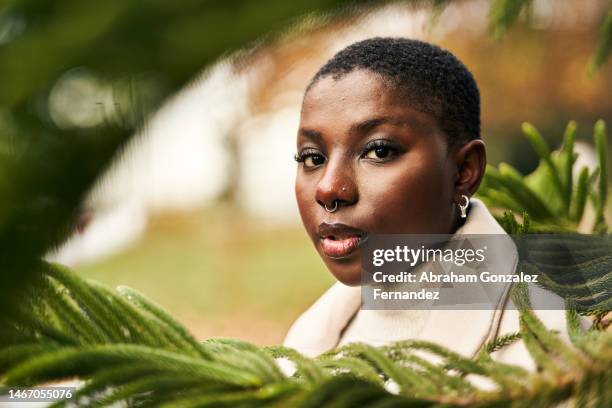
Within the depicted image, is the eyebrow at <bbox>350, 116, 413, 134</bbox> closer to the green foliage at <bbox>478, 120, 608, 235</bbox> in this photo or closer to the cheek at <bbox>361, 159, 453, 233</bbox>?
the cheek at <bbox>361, 159, 453, 233</bbox>

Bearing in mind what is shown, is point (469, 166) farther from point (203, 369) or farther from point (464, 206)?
point (203, 369)

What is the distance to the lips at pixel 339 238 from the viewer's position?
523 millimetres

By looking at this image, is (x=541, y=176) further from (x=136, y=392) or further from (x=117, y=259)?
(x=117, y=259)

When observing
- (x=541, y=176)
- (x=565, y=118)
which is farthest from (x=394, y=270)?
(x=565, y=118)

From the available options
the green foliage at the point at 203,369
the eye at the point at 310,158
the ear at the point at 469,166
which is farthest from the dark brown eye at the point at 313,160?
the green foliage at the point at 203,369

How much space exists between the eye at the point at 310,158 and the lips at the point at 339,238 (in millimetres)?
54

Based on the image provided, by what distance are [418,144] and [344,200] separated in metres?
0.08

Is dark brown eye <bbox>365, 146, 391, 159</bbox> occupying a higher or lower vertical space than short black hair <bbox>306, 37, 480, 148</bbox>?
lower

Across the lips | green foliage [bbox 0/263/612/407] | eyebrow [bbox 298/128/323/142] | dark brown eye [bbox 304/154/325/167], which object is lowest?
green foliage [bbox 0/263/612/407]

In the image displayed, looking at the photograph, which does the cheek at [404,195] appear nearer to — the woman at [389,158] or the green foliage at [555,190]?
the woman at [389,158]

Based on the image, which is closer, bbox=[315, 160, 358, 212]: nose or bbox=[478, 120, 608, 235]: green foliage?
bbox=[315, 160, 358, 212]: nose

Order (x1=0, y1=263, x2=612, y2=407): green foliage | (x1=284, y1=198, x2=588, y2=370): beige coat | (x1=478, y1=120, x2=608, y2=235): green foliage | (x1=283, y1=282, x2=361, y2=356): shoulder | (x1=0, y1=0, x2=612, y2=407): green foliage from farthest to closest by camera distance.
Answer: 1. (x1=478, y1=120, x2=608, y2=235): green foliage
2. (x1=283, y1=282, x2=361, y2=356): shoulder
3. (x1=284, y1=198, x2=588, y2=370): beige coat
4. (x1=0, y1=263, x2=612, y2=407): green foliage
5. (x1=0, y1=0, x2=612, y2=407): green foliage

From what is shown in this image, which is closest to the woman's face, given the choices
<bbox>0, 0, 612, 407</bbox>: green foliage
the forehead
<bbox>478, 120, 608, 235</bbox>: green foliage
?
the forehead

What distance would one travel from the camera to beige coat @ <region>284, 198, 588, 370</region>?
45 centimetres
